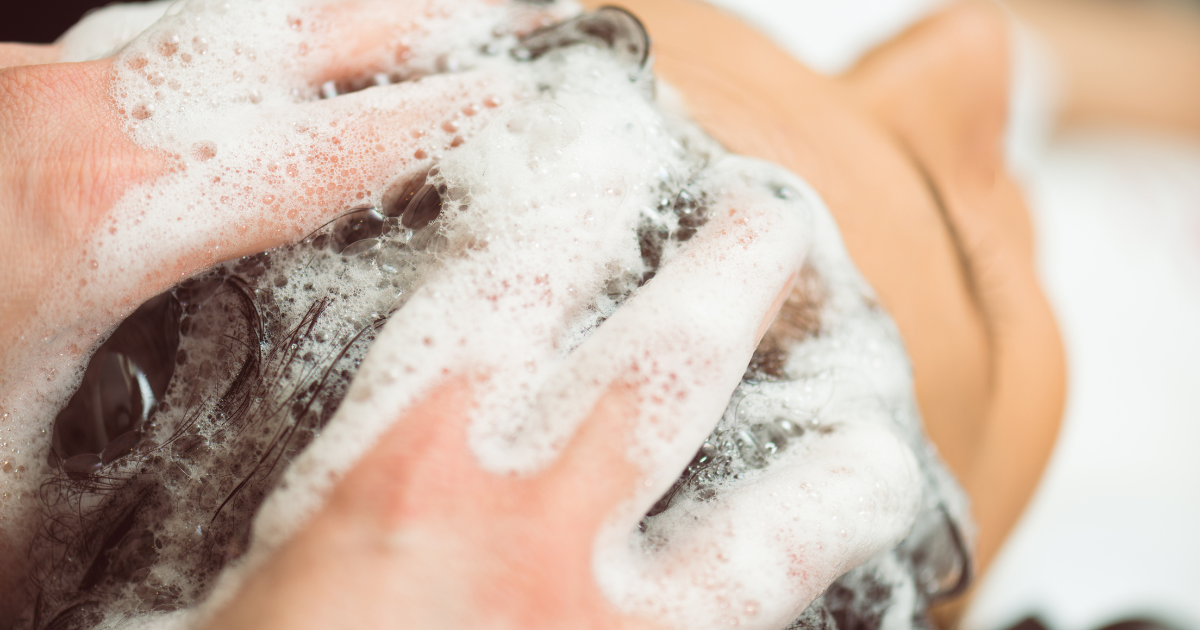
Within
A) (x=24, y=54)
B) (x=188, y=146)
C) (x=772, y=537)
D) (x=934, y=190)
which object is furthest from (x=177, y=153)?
(x=934, y=190)

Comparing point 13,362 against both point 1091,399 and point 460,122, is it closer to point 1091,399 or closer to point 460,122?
point 460,122

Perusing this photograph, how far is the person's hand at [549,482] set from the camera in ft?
1.21

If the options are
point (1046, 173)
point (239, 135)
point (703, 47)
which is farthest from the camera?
point (1046, 173)

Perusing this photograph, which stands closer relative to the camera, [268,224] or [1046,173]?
[268,224]

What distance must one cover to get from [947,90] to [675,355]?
63 centimetres

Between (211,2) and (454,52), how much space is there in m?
0.17

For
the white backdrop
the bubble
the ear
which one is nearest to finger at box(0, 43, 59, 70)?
the bubble

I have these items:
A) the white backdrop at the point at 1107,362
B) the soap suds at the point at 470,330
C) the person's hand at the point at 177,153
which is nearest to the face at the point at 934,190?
the soap suds at the point at 470,330

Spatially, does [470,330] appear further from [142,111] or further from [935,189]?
[935,189]

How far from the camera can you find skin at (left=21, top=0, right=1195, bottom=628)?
369mm

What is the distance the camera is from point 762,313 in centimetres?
45

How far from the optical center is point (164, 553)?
18.3 inches

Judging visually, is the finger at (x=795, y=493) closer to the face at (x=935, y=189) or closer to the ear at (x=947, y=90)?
the face at (x=935, y=189)

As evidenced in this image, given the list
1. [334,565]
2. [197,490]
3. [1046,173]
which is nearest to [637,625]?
[334,565]
